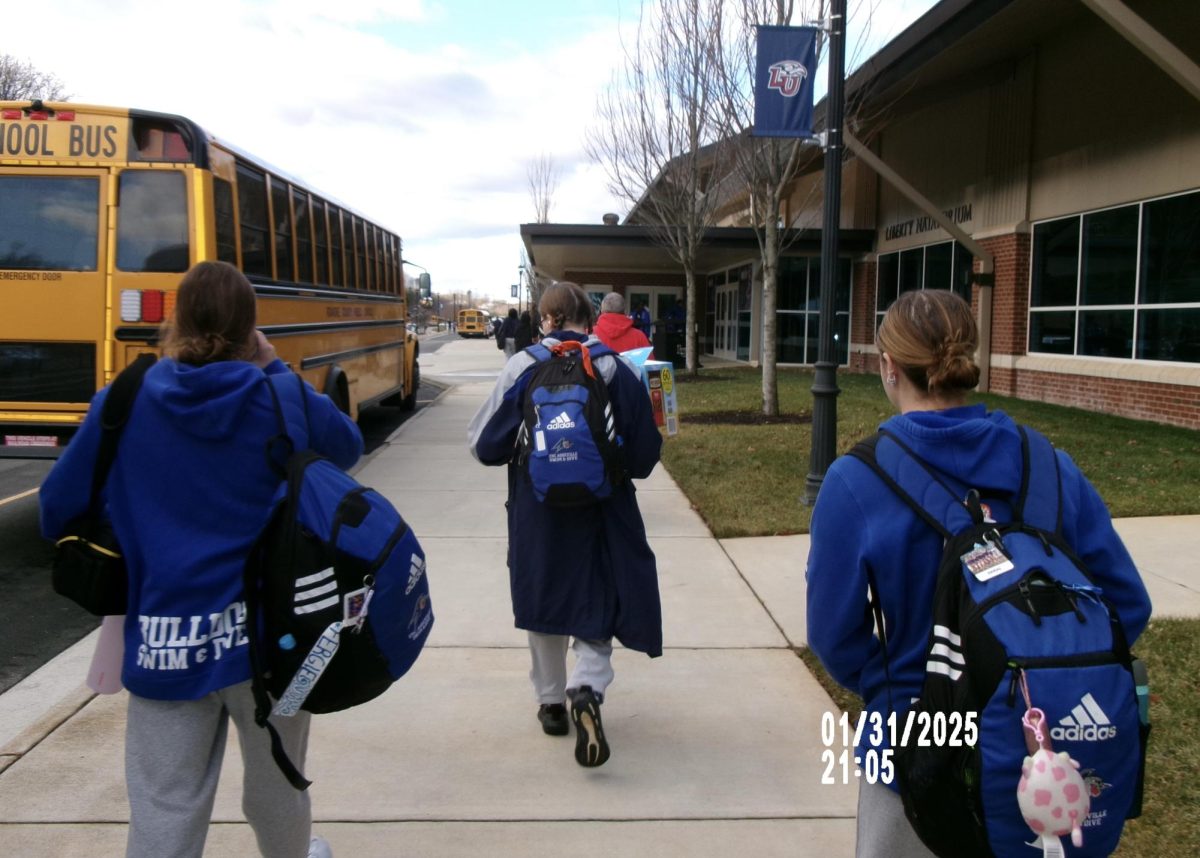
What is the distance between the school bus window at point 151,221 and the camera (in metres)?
7.61

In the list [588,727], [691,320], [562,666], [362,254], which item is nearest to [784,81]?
[562,666]

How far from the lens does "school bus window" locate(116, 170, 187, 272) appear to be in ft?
25.0

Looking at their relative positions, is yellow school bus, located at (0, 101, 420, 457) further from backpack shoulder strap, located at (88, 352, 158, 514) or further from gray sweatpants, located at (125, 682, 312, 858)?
gray sweatpants, located at (125, 682, 312, 858)

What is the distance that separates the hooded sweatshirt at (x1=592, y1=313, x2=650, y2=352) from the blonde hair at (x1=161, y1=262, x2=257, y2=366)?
5312mm

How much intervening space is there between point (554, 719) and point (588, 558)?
79 cm

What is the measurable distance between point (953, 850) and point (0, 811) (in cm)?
325

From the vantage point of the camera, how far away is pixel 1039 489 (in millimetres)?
1988

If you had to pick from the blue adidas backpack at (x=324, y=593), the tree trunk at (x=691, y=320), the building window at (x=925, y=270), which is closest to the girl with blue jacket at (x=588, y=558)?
the blue adidas backpack at (x=324, y=593)

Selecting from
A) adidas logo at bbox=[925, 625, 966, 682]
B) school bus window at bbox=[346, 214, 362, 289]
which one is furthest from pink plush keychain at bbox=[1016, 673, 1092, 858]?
school bus window at bbox=[346, 214, 362, 289]

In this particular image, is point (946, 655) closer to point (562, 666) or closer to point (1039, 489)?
point (1039, 489)

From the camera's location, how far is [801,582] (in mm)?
6418

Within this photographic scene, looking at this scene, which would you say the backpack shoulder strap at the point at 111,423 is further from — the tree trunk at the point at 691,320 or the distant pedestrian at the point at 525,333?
the distant pedestrian at the point at 525,333

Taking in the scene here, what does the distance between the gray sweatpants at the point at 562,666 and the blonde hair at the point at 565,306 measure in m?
1.24

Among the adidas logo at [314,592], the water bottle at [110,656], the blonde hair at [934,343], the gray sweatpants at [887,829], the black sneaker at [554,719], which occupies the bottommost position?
the black sneaker at [554,719]
